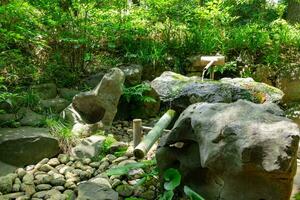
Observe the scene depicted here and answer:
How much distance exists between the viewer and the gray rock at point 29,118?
4.98 m

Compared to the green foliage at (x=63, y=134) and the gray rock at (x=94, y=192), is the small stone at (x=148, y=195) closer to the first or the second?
the gray rock at (x=94, y=192)

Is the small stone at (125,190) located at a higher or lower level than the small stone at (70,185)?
higher

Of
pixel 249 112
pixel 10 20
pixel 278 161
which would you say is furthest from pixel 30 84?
pixel 278 161

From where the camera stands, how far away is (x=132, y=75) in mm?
6535

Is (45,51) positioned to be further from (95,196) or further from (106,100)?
(95,196)

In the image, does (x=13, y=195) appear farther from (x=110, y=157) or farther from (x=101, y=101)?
(x=101, y=101)

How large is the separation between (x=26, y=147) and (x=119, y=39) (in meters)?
3.60

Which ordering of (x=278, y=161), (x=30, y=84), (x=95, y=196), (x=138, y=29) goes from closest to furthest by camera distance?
(x=278, y=161)
(x=95, y=196)
(x=30, y=84)
(x=138, y=29)

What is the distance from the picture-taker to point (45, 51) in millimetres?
6684

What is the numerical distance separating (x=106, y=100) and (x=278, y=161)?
326 centimetres

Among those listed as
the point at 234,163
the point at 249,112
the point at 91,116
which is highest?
the point at 249,112

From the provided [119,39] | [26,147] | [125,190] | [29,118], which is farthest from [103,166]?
[119,39]

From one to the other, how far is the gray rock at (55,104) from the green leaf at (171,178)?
2.95 meters

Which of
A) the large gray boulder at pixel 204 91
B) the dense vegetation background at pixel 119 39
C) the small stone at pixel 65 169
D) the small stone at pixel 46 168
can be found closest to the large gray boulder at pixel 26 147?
the small stone at pixel 46 168
